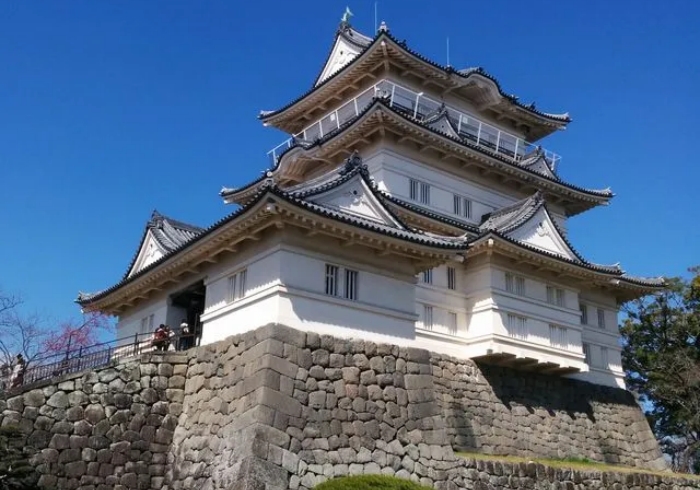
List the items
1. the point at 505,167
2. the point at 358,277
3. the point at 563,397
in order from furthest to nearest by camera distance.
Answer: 1. the point at 505,167
2. the point at 563,397
3. the point at 358,277

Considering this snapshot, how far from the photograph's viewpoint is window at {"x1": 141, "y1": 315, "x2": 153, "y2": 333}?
2008cm

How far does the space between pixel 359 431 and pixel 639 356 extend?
2297cm

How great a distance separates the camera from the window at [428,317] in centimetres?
2266

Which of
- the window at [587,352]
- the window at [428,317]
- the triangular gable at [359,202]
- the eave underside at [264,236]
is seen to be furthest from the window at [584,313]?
the triangular gable at [359,202]

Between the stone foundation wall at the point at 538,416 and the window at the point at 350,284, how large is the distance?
6.30 meters

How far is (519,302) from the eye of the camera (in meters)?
23.7

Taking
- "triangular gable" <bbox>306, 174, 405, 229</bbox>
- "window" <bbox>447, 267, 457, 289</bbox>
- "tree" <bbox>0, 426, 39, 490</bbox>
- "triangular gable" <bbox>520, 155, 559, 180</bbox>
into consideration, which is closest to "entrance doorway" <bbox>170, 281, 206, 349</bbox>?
"triangular gable" <bbox>306, 174, 405, 229</bbox>

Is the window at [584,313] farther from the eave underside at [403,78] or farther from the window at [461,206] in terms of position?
the eave underside at [403,78]

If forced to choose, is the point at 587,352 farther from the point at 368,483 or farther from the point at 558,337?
the point at 368,483

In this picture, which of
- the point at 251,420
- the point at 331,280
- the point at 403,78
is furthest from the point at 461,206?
the point at 251,420

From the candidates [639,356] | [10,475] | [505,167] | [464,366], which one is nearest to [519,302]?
[464,366]

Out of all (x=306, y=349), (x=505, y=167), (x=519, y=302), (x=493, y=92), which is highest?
(x=493, y=92)

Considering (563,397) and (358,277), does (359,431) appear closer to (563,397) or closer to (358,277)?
(358,277)

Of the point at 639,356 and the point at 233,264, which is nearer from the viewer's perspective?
the point at 233,264
